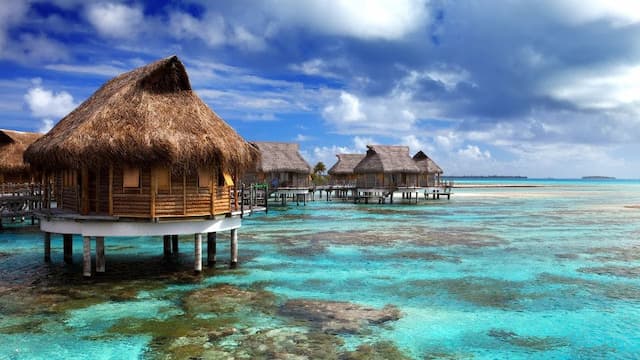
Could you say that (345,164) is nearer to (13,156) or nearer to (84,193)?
(13,156)

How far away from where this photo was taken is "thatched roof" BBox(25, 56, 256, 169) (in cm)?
1395

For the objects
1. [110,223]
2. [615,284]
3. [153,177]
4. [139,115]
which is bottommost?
[615,284]

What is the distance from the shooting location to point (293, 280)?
15.6 metres

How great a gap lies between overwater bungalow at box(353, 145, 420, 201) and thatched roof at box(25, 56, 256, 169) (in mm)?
36463

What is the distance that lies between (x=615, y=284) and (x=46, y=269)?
17739 millimetres

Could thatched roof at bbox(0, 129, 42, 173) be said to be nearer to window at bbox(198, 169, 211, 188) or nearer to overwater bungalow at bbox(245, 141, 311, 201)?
window at bbox(198, 169, 211, 188)

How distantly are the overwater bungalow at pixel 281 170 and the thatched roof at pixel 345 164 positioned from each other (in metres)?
13.6

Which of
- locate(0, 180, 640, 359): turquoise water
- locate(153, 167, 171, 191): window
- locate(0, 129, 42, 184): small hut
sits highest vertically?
locate(0, 129, 42, 184): small hut

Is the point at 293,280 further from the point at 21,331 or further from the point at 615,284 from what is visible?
the point at 615,284

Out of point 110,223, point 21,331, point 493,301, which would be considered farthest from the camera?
point 110,223

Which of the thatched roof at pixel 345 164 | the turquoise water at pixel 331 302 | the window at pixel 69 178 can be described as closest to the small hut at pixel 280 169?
the thatched roof at pixel 345 164

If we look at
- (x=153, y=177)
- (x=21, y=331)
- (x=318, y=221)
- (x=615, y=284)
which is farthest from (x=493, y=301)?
(x=318, y=221)

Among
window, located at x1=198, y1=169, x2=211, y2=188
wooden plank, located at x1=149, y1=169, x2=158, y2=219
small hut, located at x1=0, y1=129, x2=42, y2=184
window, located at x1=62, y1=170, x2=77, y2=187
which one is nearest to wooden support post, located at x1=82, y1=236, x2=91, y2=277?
wooden plank, located at x1=149, y1=169, x2=158, y2=219

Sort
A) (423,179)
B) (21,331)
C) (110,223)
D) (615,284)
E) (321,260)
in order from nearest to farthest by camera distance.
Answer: (21,331), (110,223), (615,284), (321,260), (423,179)
